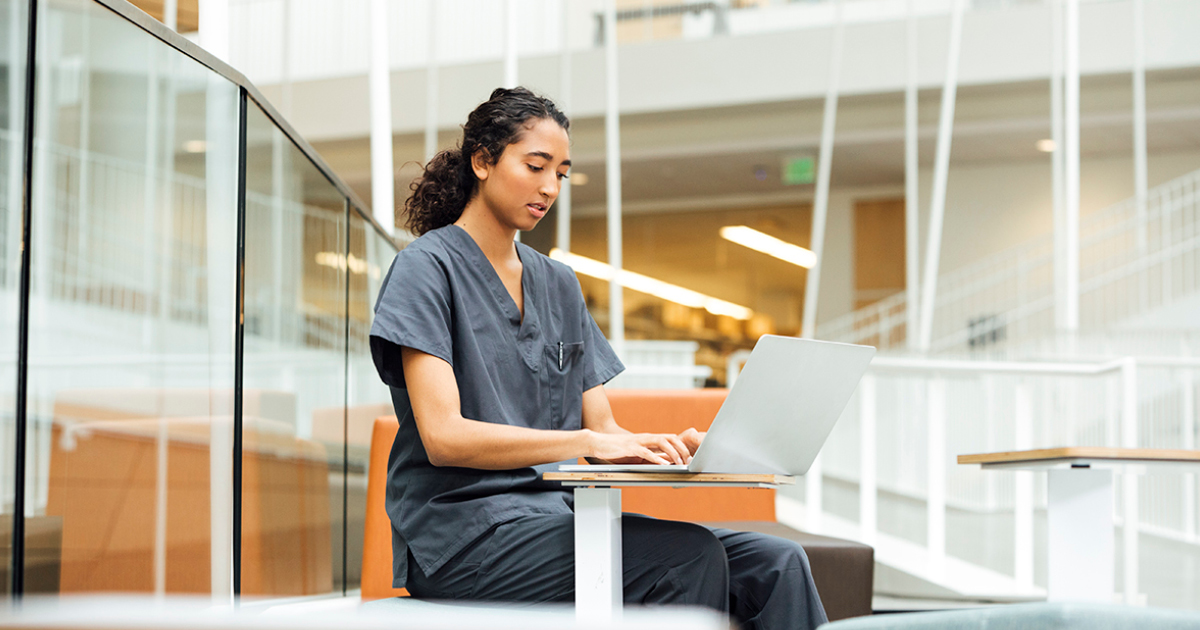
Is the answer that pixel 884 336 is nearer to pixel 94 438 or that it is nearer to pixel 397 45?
pixel 397 45

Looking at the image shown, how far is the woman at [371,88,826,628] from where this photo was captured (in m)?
1.36

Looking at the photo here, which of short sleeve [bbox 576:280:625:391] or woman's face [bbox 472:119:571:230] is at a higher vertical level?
woman's face [bbox 472:119:571:230]

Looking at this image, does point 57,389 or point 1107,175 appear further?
point 1107,175

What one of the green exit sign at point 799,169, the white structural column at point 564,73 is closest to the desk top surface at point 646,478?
the white structural column at point 564,73

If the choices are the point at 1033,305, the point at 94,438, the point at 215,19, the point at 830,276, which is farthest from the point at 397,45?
the point at 94,438

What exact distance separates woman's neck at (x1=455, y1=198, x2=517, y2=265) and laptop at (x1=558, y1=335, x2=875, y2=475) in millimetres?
487

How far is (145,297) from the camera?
1.93 m

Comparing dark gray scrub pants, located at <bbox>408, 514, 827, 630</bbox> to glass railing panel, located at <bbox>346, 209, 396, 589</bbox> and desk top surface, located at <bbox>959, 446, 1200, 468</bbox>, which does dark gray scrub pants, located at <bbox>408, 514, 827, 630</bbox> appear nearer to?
desk top surface, located at <bbox>959, 446, 1200, 468</bbox>

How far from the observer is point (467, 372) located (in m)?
1.52

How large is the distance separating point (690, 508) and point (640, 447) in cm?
127

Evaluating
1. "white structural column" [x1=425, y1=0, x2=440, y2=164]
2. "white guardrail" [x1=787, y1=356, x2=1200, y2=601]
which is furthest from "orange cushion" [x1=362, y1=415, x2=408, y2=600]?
"white structural column" [x1=425, y1=0, x2=440, y2=164]

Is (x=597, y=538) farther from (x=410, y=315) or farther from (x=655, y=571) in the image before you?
(x=410, y=315)

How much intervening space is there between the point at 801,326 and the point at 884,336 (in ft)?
4.35

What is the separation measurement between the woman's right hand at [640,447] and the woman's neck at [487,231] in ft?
1.43
